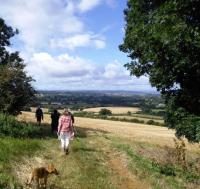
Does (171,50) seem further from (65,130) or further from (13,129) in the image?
(13,129)

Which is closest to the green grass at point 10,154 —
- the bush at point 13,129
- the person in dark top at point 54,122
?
the bush at point 13,129

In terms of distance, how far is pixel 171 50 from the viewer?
2206cm

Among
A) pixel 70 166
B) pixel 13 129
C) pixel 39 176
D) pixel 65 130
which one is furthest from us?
pixel 13 129

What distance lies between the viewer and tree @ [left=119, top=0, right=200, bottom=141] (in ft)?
71.5

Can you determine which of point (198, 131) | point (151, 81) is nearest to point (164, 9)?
point (151, 81)

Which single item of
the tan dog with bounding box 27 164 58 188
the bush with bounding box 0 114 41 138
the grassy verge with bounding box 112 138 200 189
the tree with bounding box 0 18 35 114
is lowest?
the grassy verge with bounding box 112 138 200 189

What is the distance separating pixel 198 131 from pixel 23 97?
12949 mm

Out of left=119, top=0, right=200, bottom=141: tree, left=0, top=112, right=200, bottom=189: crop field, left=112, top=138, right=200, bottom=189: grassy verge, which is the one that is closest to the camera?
left=0, top=112, right=200, bottom=189: crop field

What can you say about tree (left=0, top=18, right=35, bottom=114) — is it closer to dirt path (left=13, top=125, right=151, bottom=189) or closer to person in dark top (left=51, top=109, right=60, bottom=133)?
person in dark top (left=51, top=109, right=60, bottom=133)

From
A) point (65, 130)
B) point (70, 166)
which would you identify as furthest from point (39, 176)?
point (65, 130)

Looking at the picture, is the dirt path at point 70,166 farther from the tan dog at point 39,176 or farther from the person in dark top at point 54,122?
the person in dark top at point 54,122

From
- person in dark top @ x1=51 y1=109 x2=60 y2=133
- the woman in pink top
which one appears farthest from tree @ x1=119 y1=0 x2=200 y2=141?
person in dark top @ x1=51 y1=109 x2=60 y2=133

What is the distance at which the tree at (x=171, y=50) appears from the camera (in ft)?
71.5

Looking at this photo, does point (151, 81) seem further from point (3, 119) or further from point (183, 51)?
point (3, 119)
